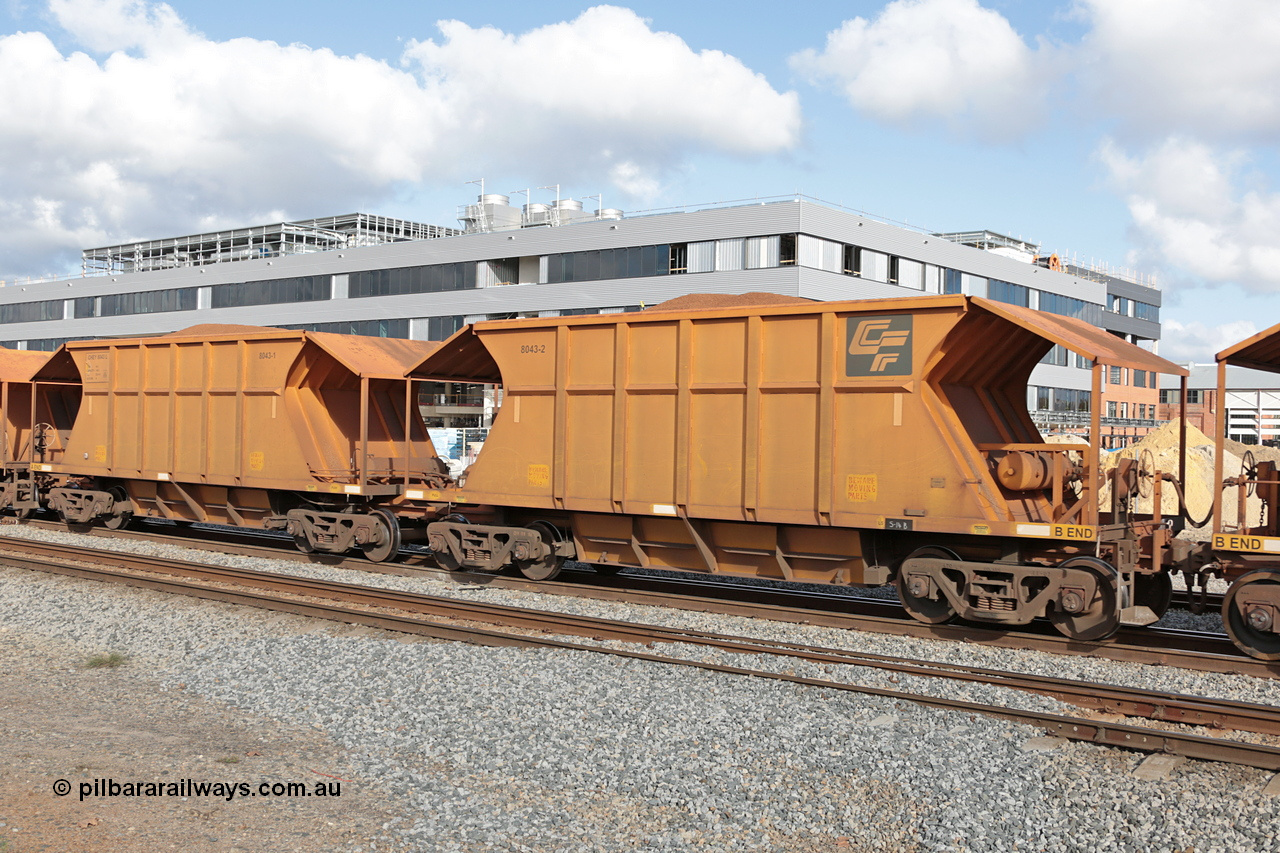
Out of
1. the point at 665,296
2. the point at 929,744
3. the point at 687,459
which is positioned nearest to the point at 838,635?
the point at 687,459

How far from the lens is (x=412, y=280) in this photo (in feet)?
176

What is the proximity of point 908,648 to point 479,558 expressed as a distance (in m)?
6.29

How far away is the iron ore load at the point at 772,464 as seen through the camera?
33.4ft

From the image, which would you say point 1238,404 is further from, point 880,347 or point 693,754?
point 693,754

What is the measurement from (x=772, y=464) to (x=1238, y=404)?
240 ft

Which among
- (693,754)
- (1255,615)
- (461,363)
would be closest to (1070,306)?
(461,363)

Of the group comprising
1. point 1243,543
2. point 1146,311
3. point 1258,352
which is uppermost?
point 1146,311

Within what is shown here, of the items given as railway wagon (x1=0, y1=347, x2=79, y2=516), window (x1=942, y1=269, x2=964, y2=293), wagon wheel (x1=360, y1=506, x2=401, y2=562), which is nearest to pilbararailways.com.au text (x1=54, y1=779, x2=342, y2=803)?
wagon wheel (x1=360, y1=506, x2=401, y2=562)

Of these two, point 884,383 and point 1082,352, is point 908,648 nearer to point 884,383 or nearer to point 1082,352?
point 884,383

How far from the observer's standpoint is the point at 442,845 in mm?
5684

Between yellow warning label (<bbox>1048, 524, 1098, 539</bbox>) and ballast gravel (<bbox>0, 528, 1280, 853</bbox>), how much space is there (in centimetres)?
120

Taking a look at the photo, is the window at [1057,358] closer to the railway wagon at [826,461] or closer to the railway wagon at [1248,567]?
the railway wagon at [826,461]

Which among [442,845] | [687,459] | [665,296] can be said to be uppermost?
[665,296]

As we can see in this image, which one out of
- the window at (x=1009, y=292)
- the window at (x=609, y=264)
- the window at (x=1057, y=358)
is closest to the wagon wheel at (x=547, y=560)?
the window at (x=609, y=264)
